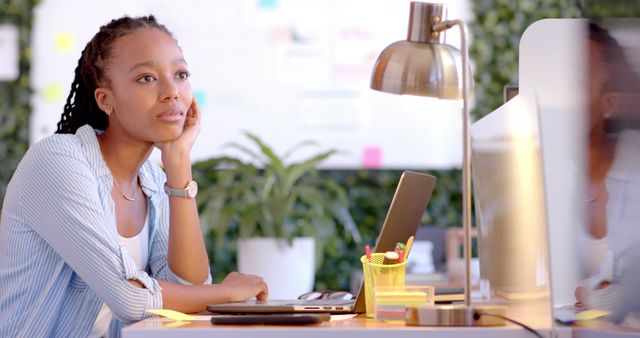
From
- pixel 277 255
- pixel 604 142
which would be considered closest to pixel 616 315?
pixel 604 142

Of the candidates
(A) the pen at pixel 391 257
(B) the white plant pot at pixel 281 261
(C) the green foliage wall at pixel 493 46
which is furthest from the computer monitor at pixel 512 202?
(C) the green foliage wall at pixel 493 46

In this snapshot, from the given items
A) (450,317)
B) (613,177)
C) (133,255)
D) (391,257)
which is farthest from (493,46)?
(613,177)

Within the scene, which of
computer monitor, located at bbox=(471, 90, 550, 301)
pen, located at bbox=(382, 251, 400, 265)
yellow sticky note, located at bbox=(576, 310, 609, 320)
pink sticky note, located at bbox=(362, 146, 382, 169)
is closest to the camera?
yellow sticky note, located at bbox=(576, 310, 609, 320)

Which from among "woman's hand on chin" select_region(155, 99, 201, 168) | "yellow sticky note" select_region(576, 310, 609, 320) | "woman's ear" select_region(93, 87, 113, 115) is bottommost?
"yellow sticky note" select_region(576, 310, 609, 320)

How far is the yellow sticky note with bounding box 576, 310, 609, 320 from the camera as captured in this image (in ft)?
4.23

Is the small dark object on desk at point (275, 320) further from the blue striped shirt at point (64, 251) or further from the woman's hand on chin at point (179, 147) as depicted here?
the woman's hand on chin at point (179, 147)

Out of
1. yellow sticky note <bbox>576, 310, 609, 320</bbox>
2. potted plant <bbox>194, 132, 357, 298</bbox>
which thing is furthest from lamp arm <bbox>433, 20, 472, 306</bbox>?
potted plant <bbox>194, 132, 357, 298</bbox>

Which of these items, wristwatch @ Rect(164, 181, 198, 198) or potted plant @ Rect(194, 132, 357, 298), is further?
potted plant @ Rect(194, 132, 357, 298)

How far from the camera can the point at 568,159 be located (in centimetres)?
143

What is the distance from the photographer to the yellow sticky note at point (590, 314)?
129 cm

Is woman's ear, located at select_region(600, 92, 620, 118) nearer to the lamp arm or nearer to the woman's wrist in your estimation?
the lamp arm

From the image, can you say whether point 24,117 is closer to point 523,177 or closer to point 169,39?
point 169,39

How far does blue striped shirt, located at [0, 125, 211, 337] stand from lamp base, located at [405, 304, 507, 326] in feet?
1.84

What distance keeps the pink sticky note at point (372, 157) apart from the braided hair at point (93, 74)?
3.39m
